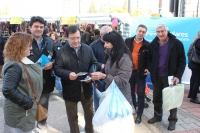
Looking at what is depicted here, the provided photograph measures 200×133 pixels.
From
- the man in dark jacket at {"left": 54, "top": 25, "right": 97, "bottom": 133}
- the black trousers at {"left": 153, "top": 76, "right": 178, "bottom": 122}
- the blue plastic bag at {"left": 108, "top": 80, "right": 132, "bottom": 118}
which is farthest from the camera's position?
the black trousers at {"left": 153, "top": 76, "right": 178, "bottom": 122}

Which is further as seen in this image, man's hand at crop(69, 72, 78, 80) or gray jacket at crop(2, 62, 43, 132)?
man's hand at crop(69, 72, 78, 80)

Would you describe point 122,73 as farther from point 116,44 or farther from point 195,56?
point 195,56

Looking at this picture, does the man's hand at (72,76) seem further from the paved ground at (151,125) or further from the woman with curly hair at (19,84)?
the paved ground at (151,125)

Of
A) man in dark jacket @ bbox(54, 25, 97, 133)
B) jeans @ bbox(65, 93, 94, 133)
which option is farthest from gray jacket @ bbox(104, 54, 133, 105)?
jeans @ bbox(65, 93, 94, 133)

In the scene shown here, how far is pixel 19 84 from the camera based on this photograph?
1932 mm

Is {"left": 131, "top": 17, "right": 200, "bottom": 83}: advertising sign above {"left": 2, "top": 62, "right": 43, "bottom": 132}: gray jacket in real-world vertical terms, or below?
above

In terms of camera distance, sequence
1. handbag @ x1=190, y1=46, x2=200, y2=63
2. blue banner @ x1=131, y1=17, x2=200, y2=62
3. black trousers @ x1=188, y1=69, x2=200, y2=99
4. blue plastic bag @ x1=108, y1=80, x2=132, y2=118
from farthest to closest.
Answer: blue banner @ x1=131, y1=17, x2=200, y2=62
black trousers @ x1=188, y1=69, x2=200, y2=99
handbag @ x1=190, y1=46, x2=200, y2=63
blue plastic bag @ x1=108, y1=80, x2=132, y2=118

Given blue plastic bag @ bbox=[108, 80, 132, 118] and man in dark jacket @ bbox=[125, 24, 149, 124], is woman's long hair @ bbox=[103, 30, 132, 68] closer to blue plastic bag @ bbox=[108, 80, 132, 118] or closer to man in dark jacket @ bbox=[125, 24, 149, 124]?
blue plastic bag @ bbox=[108, 80, 132, 118]

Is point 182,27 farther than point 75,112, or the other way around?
point 182,27

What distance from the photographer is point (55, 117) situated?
4.11 m

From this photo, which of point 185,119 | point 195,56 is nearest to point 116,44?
point 185,119

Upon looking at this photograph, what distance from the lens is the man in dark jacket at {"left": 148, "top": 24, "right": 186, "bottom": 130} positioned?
321 centimetres

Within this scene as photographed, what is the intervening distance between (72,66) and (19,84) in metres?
0.83

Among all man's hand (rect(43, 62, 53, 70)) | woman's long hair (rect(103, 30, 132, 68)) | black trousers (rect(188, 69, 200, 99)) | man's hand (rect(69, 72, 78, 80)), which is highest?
woman's long hair (rect(103, 30, 132, 68))
